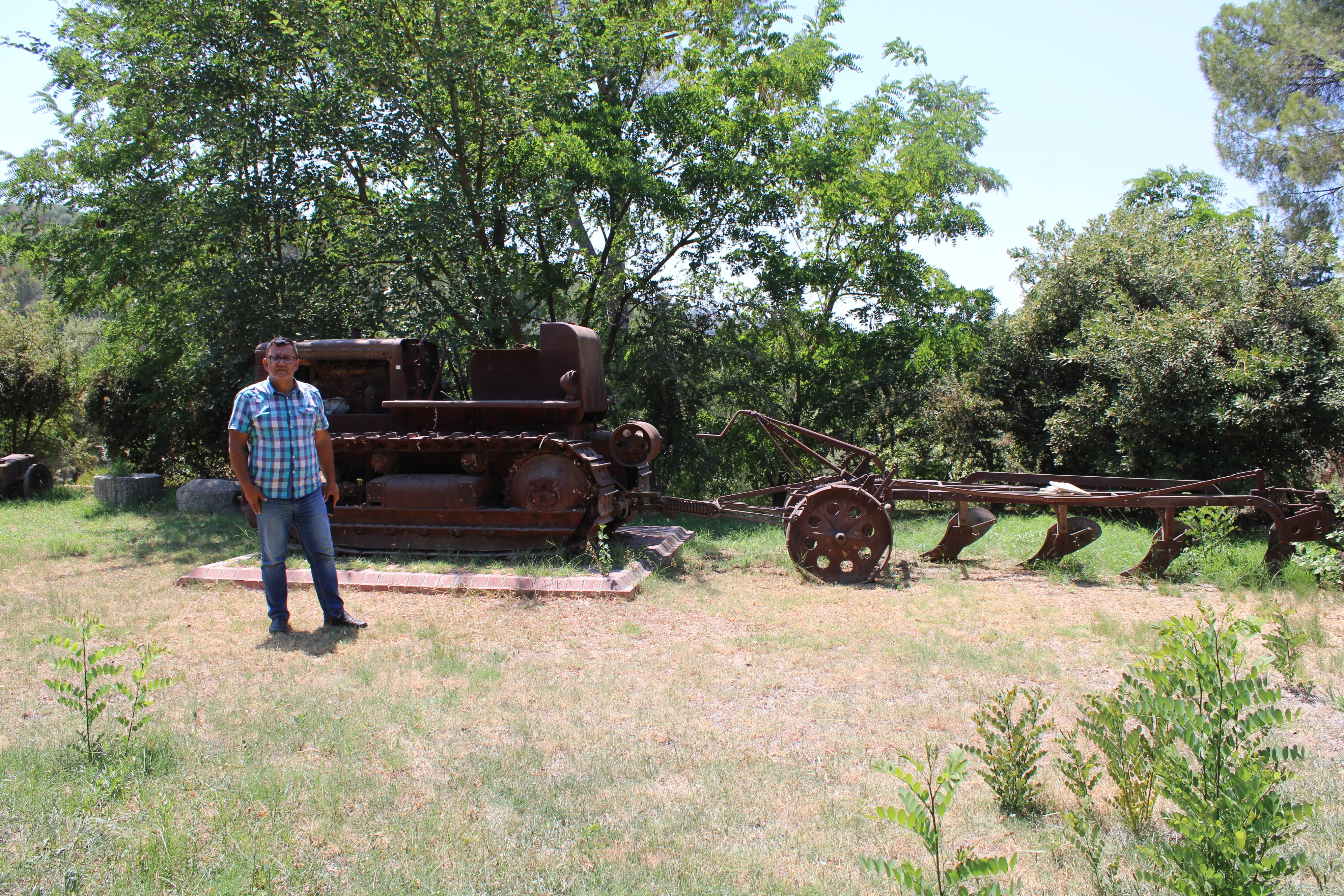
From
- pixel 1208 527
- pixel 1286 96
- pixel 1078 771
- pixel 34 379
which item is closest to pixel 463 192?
pixel 34 379

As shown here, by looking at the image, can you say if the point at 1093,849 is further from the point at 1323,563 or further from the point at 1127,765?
the point at 1323,563

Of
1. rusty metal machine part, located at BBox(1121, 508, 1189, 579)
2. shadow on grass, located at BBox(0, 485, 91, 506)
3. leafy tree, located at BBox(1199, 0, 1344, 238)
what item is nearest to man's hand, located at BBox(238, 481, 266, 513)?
rusty metal machine part, located at BBox(1121, 508, 1189, 579)

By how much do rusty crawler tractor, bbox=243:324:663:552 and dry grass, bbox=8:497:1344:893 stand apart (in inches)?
64.0

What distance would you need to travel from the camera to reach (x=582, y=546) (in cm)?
845

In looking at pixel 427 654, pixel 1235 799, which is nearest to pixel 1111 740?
pixel 1235 799

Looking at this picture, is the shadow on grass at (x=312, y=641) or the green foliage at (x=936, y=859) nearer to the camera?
the green foliage at (x=936, y=859)

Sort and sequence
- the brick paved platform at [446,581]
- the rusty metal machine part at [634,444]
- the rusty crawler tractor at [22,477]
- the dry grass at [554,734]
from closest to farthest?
the dry grass at [554,734]
the brick paved platform at [446,581]
the rusty metal machine part at [634,444]
the rusty crawler tractor at [22,477]

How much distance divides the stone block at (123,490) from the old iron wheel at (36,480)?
0.97 m

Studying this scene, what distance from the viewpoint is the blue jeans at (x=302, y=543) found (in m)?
5.75

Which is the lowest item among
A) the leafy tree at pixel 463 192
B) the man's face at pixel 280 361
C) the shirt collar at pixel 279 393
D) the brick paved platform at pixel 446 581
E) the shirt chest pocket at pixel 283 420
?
the brick paved platform at pixel 446 581

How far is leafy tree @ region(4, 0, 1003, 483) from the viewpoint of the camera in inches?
458

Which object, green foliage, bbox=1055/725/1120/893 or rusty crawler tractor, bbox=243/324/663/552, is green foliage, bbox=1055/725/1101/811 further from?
rusty crawler tractor, bbox=243/324/663/552

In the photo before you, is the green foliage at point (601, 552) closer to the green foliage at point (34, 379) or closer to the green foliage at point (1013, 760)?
the green foliage at point (1013, 760)

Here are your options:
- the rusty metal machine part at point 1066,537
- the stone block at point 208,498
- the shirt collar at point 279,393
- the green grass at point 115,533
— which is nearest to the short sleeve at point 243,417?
the shirt collar at point 279,393
